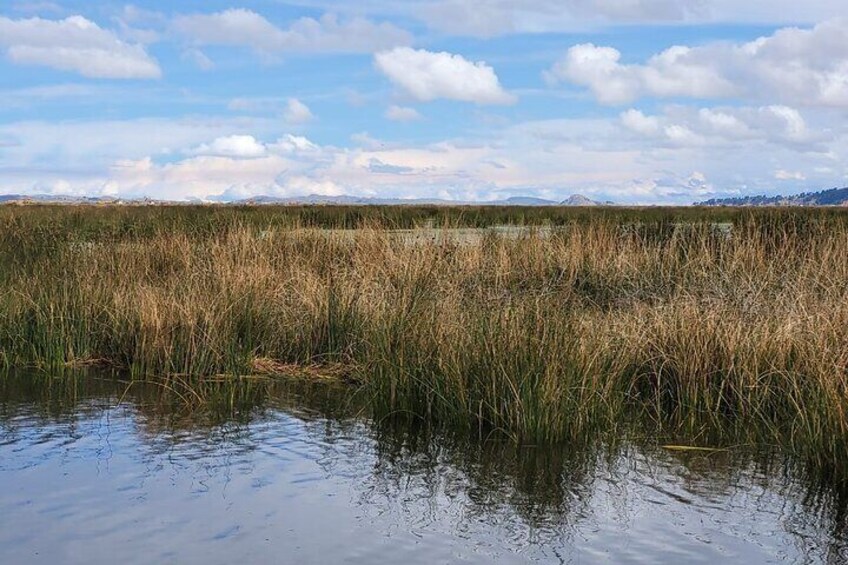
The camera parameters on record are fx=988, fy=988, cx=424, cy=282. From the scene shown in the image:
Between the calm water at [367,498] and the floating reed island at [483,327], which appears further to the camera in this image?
the floating reed island at [483,327]

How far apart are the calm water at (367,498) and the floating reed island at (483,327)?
440 mm

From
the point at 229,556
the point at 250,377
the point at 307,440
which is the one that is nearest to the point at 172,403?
the point at 250,377

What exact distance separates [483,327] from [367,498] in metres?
1.98

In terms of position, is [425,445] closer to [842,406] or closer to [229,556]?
[229,556]

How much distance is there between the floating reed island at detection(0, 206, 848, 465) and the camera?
7.03 m

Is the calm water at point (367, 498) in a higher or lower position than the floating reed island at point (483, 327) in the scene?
lower

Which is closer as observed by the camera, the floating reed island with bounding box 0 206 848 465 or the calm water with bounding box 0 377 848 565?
the calm water with bounding box 0 377 848 565

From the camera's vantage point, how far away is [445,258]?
12102mm

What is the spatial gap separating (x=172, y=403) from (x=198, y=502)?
8.64 feet

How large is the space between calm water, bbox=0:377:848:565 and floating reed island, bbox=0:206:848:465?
17.3 inches

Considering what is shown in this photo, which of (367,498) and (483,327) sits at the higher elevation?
(483,327)

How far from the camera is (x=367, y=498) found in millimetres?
5812

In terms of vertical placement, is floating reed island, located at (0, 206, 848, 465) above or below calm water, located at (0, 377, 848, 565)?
above

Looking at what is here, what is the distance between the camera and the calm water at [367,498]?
5.00 m
